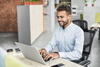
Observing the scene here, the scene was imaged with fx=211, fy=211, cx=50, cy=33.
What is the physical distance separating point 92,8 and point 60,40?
482cm

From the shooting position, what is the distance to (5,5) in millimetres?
9102

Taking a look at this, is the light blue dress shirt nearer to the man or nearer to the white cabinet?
the man

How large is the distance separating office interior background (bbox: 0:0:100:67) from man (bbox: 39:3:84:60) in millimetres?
2752

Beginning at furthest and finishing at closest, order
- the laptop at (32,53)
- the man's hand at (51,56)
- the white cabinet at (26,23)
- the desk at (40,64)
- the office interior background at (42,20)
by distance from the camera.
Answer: the office interior background at (42,20)
the white cabinet at (26,23)
the man's hand at (51,56)
the desk at (40,64)
the laptop at (32,53)

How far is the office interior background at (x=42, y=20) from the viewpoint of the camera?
654 cm

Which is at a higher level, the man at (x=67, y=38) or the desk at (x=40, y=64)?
the man at (x=67, y=38)

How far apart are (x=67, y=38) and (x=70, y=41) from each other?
5cm

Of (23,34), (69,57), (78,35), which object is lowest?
(23,34)

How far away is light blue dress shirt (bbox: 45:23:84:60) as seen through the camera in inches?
95.0

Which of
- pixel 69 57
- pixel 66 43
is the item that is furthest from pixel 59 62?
pixel 66 43

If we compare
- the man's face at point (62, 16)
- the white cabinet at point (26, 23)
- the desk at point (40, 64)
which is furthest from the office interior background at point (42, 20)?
the desk at point (40, 64)

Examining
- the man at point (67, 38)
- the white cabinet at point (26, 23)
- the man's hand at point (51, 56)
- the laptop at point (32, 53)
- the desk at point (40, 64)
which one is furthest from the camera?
the white cabinet at point (26, 23)

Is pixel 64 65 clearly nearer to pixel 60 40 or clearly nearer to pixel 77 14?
pixel 60 40

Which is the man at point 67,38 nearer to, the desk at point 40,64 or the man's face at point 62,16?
the man's face at point 62,16
